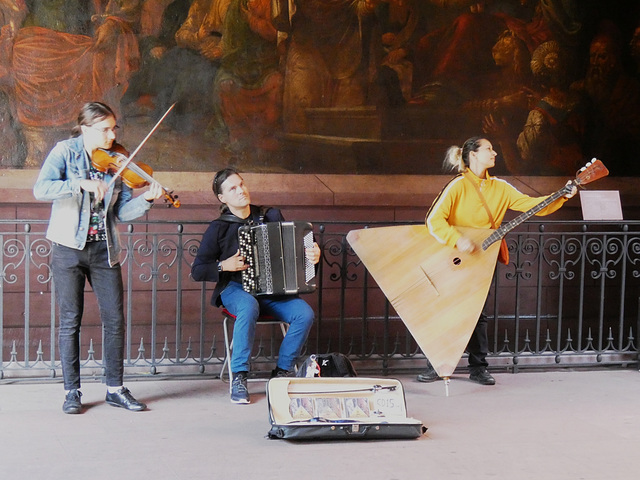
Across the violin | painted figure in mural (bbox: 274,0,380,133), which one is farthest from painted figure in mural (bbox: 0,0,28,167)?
the violin

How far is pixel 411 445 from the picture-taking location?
4199 mm

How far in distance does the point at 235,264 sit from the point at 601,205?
287cm

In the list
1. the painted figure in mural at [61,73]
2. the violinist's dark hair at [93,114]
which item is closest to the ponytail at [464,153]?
the violinist's dark hair at [93,114]

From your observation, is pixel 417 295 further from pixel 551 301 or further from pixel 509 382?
pixel 551 301

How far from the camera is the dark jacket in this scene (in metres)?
5.11

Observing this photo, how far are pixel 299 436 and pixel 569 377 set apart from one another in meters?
2.57

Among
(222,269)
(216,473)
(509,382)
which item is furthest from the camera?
(509,382)

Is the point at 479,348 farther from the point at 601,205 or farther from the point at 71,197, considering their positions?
the point at 71,197

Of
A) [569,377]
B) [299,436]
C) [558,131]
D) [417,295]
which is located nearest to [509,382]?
[569,377]

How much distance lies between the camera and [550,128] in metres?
8.71

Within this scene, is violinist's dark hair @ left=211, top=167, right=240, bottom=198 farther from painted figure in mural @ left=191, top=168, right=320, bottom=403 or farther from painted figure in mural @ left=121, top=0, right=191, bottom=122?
painted figure in mural @ left=121, top=0, right=191, bottom=122

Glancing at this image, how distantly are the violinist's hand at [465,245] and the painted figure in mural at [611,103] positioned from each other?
4.18 m

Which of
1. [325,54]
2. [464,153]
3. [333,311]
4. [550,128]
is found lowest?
[333,311]

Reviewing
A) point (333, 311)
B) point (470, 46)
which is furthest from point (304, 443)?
point (470, 46)
